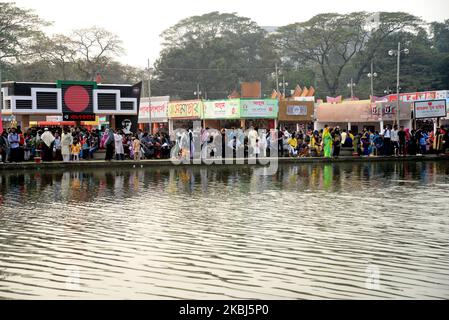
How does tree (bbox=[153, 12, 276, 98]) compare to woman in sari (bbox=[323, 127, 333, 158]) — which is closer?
woman in sari (bbox=[323, 127, 333, 158])

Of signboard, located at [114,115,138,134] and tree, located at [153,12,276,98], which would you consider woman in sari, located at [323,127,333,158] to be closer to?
signboard, located at [114,115,138,134]

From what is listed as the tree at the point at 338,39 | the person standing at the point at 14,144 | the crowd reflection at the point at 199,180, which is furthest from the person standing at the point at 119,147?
the tree at the point at 338,39

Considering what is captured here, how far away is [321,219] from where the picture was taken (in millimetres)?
13430

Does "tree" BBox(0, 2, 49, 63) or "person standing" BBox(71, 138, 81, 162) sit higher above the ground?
"tree" BBox(0, 2, 49, 63)

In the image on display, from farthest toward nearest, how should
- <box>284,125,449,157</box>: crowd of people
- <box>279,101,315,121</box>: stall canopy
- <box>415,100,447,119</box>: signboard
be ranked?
<box>279,101,315,121</box>: stall canopy, <box>415,100,447,119</box>: signboard, <box>284,125,449,157</box>: crowd of people

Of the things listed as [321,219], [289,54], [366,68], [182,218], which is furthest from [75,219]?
[289,54]

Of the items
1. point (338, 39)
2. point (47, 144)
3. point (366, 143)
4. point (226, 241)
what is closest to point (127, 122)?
point (47, 144)

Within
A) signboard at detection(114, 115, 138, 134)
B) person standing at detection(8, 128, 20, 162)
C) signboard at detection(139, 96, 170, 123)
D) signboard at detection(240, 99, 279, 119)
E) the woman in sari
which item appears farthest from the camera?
signboard at detection(139, 96, 170, 123)

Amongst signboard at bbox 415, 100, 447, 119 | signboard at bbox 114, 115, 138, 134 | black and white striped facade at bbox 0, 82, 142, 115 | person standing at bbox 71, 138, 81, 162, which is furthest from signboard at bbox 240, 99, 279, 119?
person standing at bbox 71, 138, 81, 162

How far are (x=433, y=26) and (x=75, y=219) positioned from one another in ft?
284

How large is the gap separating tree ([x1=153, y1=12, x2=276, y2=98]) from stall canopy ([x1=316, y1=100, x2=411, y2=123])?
107ft

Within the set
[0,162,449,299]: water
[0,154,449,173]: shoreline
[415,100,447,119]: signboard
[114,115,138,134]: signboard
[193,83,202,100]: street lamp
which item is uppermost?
[193,83,202,100]: street lamp

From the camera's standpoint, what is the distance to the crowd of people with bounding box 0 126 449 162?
3072cm

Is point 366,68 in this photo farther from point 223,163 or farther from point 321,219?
point 321,219
